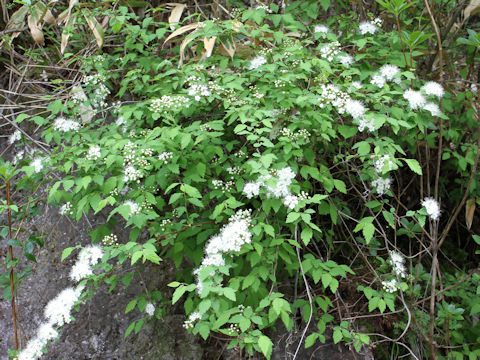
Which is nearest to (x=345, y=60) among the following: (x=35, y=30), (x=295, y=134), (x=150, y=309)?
(x=295, y=134)

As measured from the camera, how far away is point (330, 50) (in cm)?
203

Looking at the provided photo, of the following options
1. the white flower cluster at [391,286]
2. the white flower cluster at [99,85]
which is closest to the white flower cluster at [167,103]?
the white flower cluster at [99,85]

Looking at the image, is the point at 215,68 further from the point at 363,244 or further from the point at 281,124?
the point at 363,244

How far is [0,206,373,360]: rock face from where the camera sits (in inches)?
85.5

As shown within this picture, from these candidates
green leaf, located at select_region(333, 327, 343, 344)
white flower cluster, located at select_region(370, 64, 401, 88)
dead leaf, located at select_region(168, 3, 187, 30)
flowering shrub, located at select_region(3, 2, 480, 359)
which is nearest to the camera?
flowering shrub, located at select_region(3, 2, 480, 359)

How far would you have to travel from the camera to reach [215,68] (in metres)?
2.24

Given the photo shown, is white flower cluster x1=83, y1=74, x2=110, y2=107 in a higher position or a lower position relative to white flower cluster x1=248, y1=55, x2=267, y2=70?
lower

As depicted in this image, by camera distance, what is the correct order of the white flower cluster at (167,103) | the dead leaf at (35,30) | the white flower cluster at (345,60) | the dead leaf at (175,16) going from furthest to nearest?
the dead leaf at (35,30) < the dead leaf at (175,16) < the white flower cluster at (345,60) < the white flower cluster at (167,103)

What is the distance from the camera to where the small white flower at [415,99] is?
6.07 feet

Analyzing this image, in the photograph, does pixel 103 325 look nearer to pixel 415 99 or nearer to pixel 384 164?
pixel 384 164

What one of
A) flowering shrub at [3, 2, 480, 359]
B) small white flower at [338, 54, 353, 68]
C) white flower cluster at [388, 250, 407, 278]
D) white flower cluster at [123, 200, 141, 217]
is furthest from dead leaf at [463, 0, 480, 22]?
white flower cluster at [123, 200, 141, 217]

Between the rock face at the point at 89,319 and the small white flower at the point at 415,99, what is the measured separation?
5.71 ft

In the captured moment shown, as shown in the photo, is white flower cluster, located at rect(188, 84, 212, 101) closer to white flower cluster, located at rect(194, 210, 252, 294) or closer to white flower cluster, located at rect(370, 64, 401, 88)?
white flower cluster, located at rect(194, 210, 252, 294)

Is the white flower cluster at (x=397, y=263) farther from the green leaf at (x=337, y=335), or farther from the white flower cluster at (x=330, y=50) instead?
the white flower cluster at (x=330, y=50)
